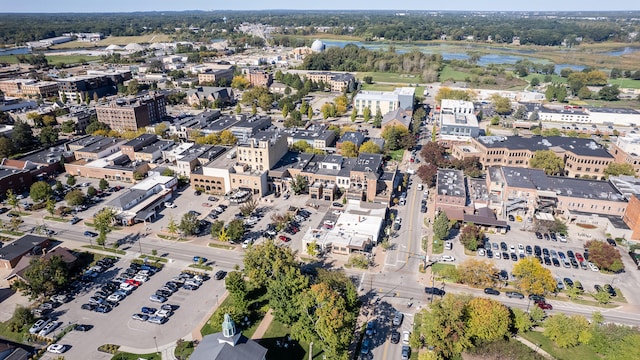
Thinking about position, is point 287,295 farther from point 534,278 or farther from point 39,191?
point 39,191

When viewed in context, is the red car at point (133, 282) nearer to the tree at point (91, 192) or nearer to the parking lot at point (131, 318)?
the parking lot at point (131, 318)

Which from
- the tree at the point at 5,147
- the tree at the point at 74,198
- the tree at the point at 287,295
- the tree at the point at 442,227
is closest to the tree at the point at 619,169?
the tree at the point at 442,227

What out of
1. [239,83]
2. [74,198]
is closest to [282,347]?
[74,198]

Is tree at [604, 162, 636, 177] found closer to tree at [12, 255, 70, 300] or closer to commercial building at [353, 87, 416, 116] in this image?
commercial building at [353, 87, 416, 116]

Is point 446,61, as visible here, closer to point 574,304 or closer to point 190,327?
point 574,304

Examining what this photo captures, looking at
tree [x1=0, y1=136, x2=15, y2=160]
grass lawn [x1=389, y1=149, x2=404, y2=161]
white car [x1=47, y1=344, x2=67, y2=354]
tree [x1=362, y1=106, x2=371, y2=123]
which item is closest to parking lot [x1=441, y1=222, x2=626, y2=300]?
grass lawn [x1=389, y1=149, x2=404, y2=161]
